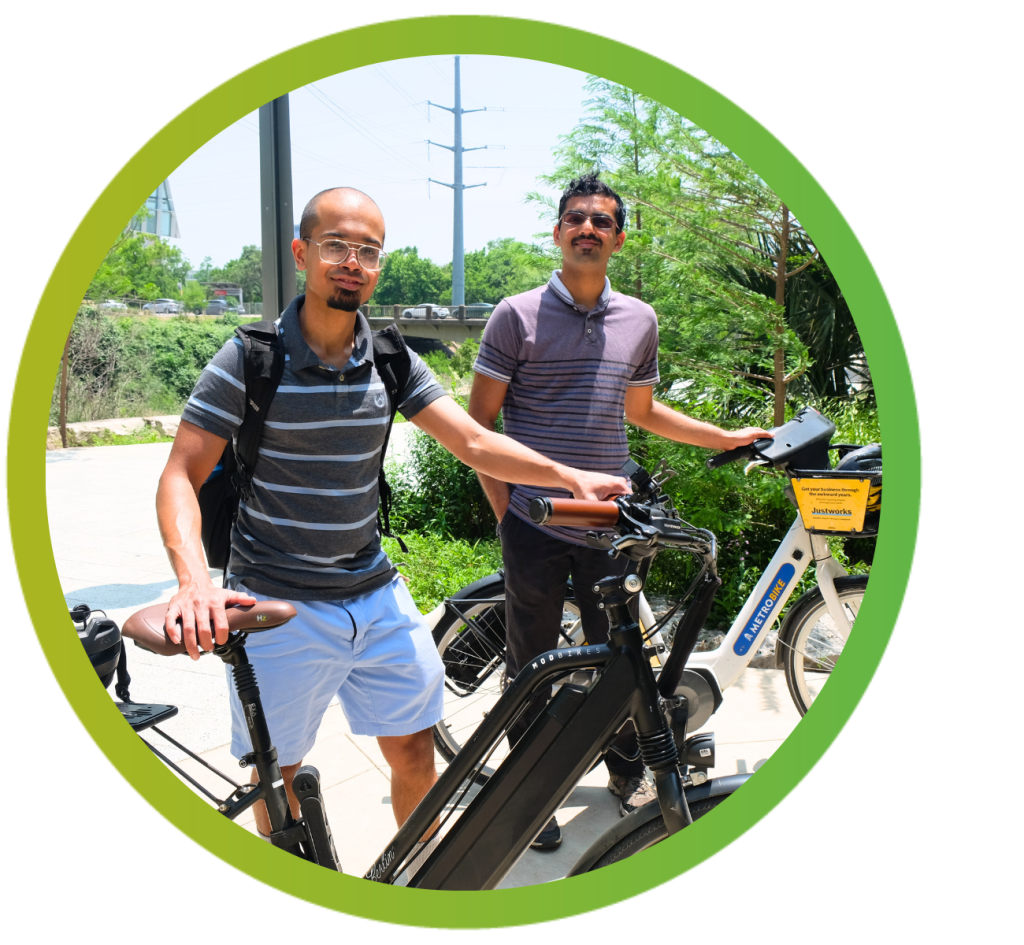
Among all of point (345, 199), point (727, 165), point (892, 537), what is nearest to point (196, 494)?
point (345, 199)

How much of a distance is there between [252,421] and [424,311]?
820cm

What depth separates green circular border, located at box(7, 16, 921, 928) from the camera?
212 cm

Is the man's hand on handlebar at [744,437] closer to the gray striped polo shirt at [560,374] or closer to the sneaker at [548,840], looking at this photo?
the gray striped polo shirt at [560,374]

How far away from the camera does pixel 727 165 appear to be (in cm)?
431

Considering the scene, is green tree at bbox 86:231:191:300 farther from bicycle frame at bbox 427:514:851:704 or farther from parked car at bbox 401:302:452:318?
bicycle frame at bbox 427:514:851:704

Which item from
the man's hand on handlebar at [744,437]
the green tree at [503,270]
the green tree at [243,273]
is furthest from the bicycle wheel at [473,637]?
the green tree at [243,273]

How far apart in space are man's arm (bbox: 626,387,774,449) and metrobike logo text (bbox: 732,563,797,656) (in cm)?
49

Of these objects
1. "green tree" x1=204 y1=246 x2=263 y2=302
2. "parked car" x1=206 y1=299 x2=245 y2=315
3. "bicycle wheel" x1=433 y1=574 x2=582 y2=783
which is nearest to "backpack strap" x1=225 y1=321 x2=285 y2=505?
"bicycle wheel" x1=433 y1=574 x2=582 y2=783

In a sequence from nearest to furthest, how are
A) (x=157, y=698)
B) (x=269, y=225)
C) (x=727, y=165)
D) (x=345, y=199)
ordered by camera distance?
(x=345, y=199), (x=269, y=225), (x=157, y=698), (x=727, y=165)

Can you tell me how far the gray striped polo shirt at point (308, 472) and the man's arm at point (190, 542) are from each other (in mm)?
67

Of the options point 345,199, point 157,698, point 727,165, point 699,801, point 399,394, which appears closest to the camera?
point 699,801

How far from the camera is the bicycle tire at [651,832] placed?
1826 millimetres

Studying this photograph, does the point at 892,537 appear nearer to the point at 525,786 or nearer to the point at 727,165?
the point at 525,786

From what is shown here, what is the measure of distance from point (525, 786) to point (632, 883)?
0.40 metres
